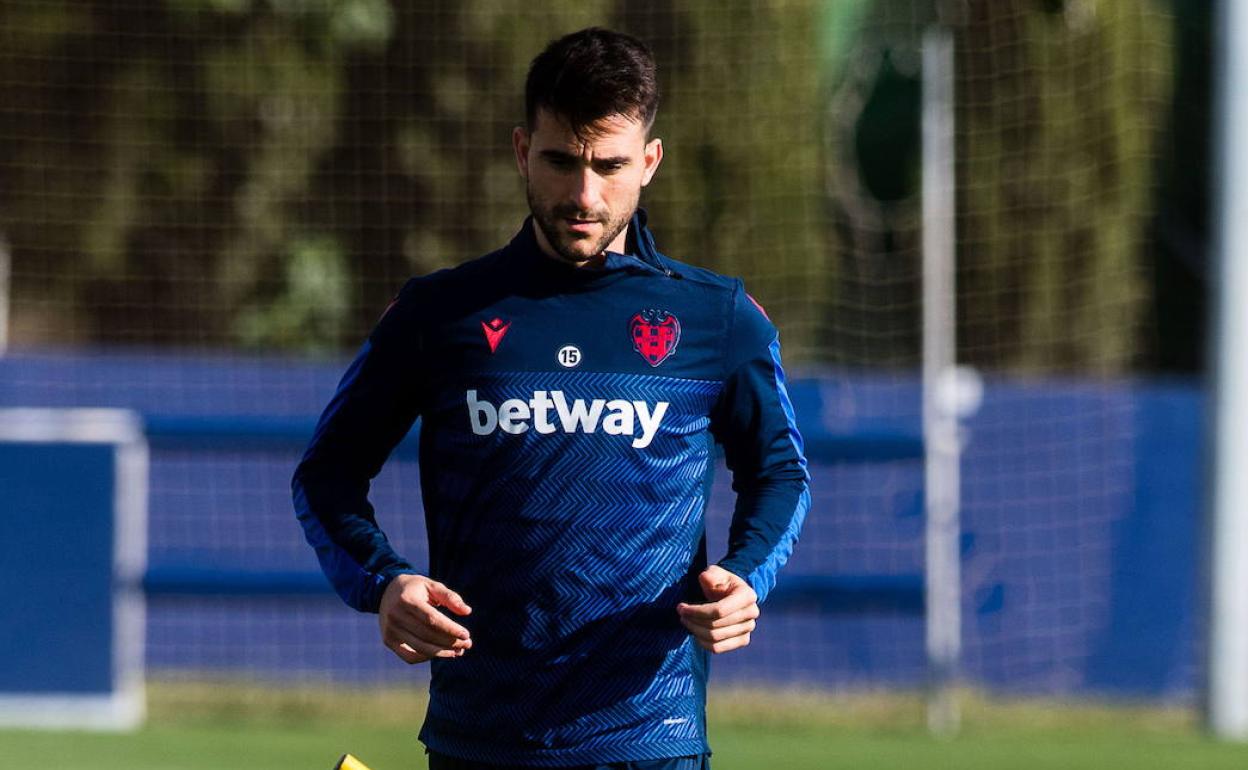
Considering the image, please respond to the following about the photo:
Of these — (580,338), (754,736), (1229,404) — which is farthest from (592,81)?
(1229,404)

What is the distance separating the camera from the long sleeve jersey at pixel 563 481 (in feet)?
10.1

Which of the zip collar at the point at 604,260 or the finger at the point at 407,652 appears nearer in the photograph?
the finger at the point at 407,652

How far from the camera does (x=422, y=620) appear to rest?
291cm

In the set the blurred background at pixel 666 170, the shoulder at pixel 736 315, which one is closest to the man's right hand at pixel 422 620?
the shoulder at pixel 736 315

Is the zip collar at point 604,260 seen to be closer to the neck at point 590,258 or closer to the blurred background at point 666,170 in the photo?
the neck at point 590,258

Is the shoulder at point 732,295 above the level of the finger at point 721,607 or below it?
above

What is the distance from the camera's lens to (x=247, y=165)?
18.7 meters

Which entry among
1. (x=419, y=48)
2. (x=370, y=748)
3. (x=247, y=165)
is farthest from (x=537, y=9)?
(x=370, y=748)

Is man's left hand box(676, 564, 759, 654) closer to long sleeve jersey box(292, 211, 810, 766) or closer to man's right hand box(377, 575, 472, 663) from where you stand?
long sleeve jersey box(292, 211, 810, 766)

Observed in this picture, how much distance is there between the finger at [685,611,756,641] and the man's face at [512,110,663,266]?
1.82ft

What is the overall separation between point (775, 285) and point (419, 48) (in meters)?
4.01

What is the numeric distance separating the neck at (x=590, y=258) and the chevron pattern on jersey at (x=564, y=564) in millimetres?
167

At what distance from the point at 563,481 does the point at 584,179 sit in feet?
1.43

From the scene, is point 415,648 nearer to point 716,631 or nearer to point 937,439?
point 716,631
